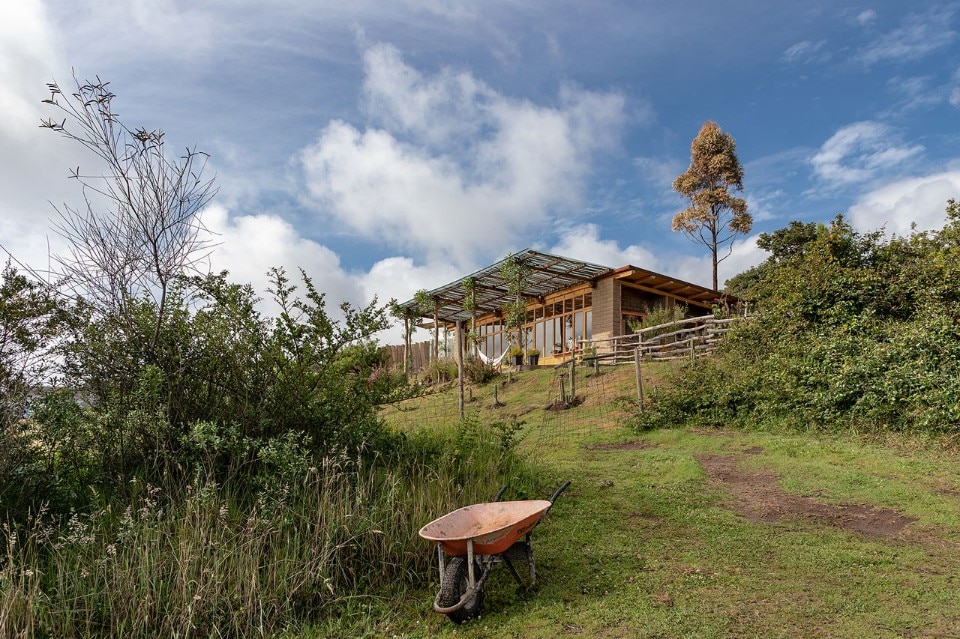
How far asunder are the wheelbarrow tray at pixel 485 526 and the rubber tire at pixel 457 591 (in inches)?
3.0

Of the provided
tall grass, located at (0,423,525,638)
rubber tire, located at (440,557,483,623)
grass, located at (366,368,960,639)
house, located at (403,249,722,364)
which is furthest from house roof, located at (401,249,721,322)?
rubber tire, located at (440,557,483,623)

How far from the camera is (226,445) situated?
427 cm

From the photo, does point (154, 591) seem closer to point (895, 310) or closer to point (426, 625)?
point (426, 625)

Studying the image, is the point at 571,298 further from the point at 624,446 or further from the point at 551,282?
the point at 624,446

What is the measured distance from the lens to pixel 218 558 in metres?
3.50

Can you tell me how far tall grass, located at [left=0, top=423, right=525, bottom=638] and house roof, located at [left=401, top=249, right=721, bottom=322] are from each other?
1315 cm

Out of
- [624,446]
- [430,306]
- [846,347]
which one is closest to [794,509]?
[624,446]

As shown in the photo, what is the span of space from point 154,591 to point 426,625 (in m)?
1.56

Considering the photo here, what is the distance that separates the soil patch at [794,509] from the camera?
5242 millimetres

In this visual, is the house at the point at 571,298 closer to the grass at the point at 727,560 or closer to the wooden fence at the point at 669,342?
the wooden fence at the point at 669,342

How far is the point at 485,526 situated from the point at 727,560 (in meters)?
1.93

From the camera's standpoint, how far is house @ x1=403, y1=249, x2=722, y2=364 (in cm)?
1858

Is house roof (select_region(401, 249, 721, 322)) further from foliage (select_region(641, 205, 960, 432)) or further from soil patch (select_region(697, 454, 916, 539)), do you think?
soil patch (select_region(697, 454, 916, 539))

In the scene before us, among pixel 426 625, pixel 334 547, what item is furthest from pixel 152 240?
pixel 426 625
